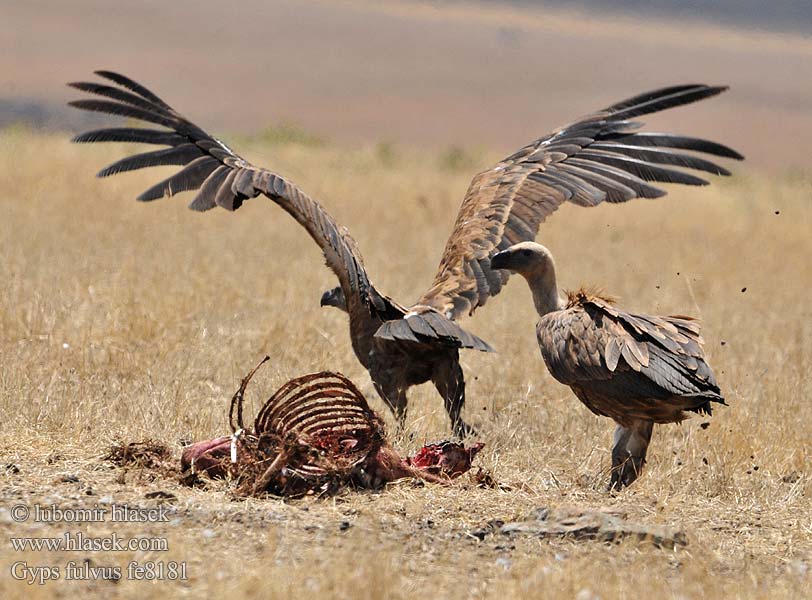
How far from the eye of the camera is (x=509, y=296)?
11531 mm

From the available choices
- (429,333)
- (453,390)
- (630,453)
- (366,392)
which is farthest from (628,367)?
(366,392)

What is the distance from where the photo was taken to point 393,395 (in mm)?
7023

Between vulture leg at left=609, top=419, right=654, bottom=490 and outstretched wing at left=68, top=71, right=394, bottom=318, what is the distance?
1.57m

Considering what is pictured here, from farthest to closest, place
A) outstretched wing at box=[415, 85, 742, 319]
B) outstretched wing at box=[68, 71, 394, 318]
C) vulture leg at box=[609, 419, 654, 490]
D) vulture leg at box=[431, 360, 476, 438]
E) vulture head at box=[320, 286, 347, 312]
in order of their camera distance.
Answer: vulture head at box=[320, 286, 347, 312], outstretched wing at box=[415, 85, 742, 319], vulture leg at box=[431, 360, 476, 438], outstretched wing at box=[68, 71, 394, 318], vulture leg at box=[609, 419, 654, 490]

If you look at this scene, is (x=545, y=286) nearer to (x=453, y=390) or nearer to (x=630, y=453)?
(x=453, y=390)

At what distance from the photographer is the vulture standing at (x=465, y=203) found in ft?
20.8

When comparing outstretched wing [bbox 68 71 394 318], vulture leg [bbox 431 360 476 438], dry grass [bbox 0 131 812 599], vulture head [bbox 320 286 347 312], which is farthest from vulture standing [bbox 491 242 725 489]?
vulture head [bbox 320 286 347 312]

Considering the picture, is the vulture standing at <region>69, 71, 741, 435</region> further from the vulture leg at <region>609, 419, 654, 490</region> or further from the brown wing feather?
the vulture leg at <region>609, 419, 654, 490</region>

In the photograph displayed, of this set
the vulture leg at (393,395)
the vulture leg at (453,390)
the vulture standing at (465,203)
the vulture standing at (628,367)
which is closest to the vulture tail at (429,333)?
the vulture standing at (465,203)

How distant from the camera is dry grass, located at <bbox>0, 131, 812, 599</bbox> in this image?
4371 mm

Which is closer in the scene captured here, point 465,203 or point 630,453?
point 630,453

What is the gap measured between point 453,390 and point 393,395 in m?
0.37

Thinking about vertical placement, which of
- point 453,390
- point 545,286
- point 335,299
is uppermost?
point 545,286

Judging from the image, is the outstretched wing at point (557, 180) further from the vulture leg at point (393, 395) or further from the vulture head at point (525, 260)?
the vulture head at point (525, 260)
